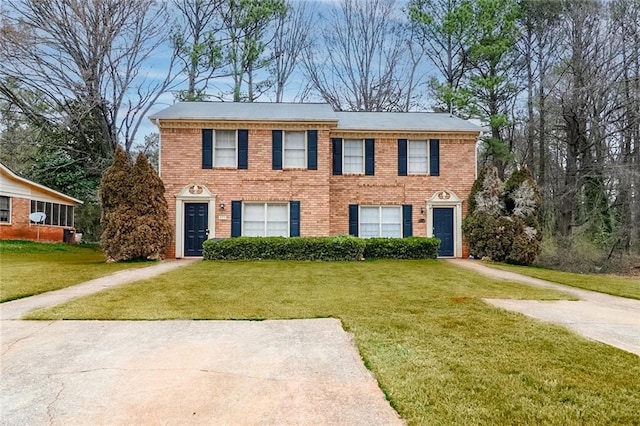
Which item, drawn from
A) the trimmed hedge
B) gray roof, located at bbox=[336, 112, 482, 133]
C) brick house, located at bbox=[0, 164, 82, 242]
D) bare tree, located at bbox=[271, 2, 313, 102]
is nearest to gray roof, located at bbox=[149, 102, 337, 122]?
gray roof, located at bbox=[336, 112, 482, 133]

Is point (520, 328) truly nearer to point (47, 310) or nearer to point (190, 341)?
point (190, 341)

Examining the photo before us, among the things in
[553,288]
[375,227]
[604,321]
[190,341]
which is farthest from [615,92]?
[190,341]

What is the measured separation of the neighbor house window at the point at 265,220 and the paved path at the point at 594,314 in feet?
32.3

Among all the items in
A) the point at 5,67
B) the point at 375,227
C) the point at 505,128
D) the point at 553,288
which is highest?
the point at 5,67

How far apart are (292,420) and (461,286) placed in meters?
6.97

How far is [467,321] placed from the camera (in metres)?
5.59

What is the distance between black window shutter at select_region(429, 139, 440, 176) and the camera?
1714cm

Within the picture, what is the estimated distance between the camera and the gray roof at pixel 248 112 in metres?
16.1

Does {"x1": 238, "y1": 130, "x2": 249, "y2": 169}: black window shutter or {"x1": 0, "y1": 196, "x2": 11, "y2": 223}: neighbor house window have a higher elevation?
{"x1": 238, "y1": 130, "x2": 249, "y2": 169}: black window shutter

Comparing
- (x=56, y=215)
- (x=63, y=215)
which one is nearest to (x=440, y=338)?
(x=56, y=215)

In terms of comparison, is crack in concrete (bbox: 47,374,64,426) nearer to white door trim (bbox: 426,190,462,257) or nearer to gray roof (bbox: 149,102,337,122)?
gray roof (bbox: 149,102,337,122)

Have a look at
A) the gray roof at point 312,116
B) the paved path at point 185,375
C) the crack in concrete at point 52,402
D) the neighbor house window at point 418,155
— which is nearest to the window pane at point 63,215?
the gray roof at point 312,116

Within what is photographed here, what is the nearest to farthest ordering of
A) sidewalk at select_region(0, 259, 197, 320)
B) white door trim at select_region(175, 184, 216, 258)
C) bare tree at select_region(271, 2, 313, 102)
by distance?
sidewalk at select_region(0, 259, 197, 320) < white door trim at select_region(175, 184, 216, 258) < bare tree at select_region(271, 2, 313, 102)

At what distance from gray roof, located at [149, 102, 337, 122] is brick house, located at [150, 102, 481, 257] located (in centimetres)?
4
